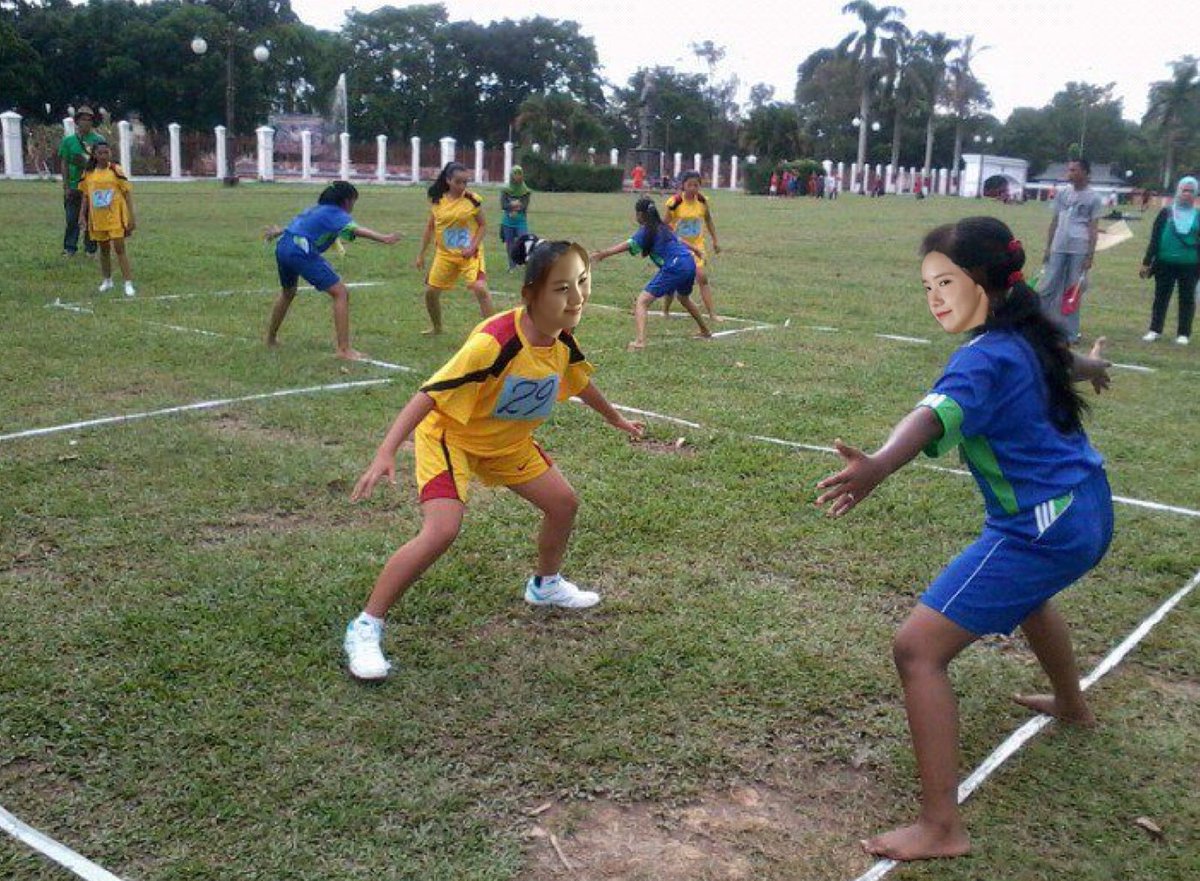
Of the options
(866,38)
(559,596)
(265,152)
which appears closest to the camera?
(559,596)

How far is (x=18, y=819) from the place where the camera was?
10.3 feet

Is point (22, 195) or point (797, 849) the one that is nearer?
point (797, 849)

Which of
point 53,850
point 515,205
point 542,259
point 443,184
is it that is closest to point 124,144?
point 515,205

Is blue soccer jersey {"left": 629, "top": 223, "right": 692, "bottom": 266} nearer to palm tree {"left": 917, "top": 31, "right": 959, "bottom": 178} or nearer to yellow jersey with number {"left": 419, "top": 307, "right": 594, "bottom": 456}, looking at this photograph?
yellow jersey with number {"left": 419, "top": 307, "right": 594, "bottom": 456}

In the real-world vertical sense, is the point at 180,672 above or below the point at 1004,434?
below

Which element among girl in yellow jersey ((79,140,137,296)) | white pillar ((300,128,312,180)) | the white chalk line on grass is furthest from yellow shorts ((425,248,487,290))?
white pillar ((300,128,312,180))

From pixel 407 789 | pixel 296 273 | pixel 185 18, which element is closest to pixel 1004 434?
pixel 407 789

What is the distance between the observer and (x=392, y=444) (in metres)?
3.83

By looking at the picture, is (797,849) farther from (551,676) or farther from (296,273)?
(296,273)

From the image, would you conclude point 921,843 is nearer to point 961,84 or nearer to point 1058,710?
point 1058,710

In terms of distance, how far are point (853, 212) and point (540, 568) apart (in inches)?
1573

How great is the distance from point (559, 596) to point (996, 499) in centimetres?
203

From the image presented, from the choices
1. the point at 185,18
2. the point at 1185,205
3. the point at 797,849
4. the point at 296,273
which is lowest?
the point at 797,849

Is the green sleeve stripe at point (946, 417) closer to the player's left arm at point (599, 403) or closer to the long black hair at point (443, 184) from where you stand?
the player's left arm at point (599, 403)
